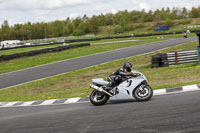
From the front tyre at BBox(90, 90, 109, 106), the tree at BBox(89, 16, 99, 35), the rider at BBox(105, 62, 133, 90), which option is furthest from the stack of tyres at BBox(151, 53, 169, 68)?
the tree at BBox(89, 16, 99, 35)

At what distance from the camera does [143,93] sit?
9445 mm

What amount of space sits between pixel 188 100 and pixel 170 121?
2.19m

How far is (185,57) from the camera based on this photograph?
2011cm

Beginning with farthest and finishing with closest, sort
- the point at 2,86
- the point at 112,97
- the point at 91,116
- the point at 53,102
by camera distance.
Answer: the point at 2,86 → the point at 53,102 → the point at 112,97 → the point at 91,116

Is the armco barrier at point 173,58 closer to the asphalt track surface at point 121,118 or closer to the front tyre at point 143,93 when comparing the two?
the asphalt track surface at point 121,118

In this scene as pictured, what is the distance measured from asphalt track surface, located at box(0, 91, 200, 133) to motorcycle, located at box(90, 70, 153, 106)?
9.1 inches

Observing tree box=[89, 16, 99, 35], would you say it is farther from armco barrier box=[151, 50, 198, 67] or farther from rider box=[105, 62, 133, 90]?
rider box=[105, 62, 133, 90]

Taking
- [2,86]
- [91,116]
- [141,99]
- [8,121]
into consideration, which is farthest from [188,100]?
[2,86]

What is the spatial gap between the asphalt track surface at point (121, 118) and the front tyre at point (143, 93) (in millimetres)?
176

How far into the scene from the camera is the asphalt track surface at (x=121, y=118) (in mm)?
6281

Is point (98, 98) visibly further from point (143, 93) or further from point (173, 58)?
point (173, 58)

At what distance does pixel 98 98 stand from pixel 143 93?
1.52 metres

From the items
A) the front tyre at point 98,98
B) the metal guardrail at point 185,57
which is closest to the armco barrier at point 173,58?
the metal guardrail at point 185,57

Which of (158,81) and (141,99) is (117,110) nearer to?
(141,99)
